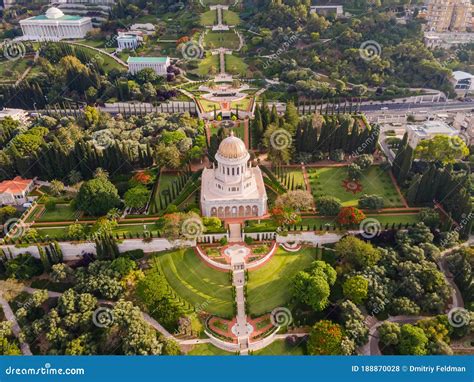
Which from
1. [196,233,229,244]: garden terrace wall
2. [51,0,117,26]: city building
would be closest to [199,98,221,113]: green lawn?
[196,233,229,244]: garden terrace wall

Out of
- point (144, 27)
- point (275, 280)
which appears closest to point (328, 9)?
point (144, 27)

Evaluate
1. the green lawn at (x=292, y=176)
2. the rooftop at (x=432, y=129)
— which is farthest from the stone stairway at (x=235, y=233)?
the rooftop at (x=432, y=129)

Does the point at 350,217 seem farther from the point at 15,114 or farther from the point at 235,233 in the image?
the point at 15,114

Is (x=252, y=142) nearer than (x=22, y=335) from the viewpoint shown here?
No

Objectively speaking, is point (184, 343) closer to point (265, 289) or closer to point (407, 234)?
point (265, 289)

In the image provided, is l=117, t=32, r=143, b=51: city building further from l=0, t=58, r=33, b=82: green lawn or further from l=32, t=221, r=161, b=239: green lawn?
l=32, t=221, r=161, b=239: green lawn

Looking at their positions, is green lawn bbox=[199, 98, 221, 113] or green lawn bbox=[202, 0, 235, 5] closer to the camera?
green lawn bbox=[199, 98, 221, 113]

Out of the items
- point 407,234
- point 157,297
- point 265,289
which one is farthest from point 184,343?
point 407,234
